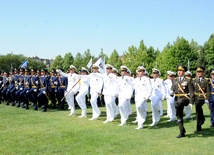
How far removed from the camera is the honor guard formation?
724 cm

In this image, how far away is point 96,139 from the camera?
683cm

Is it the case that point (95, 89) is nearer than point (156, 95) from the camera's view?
No

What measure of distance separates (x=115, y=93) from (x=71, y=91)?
3385 mm

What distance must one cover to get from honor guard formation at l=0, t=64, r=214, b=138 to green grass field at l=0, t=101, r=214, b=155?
0.62 meters

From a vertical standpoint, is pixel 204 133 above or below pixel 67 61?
below

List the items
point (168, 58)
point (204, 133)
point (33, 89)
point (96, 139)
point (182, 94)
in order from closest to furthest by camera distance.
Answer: point (96, 139) < point (182, 94) < point (204, 133) < point (33, 89) < point (168, 58)

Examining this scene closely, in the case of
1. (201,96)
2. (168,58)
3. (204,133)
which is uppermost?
(168,58)

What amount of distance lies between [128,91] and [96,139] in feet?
10.5

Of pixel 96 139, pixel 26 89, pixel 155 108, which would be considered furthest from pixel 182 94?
pixel 26 89

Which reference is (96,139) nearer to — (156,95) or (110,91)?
(110,91)

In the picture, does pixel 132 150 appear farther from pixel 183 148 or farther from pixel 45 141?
pixel 45 141

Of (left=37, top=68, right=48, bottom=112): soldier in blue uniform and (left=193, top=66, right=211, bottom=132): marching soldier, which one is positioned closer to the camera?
(left=193, top=66, right=211, bottom=132): marching soldier

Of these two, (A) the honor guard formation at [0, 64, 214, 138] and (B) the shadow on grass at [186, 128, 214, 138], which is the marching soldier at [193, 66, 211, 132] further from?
(B) the shadow on grass at [186, 128, 214, 138]

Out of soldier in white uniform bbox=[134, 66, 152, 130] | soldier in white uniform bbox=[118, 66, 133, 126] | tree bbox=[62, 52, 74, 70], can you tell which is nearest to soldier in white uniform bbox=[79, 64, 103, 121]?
soldier in white uniform bbox=[118, 66, 133, 126]
